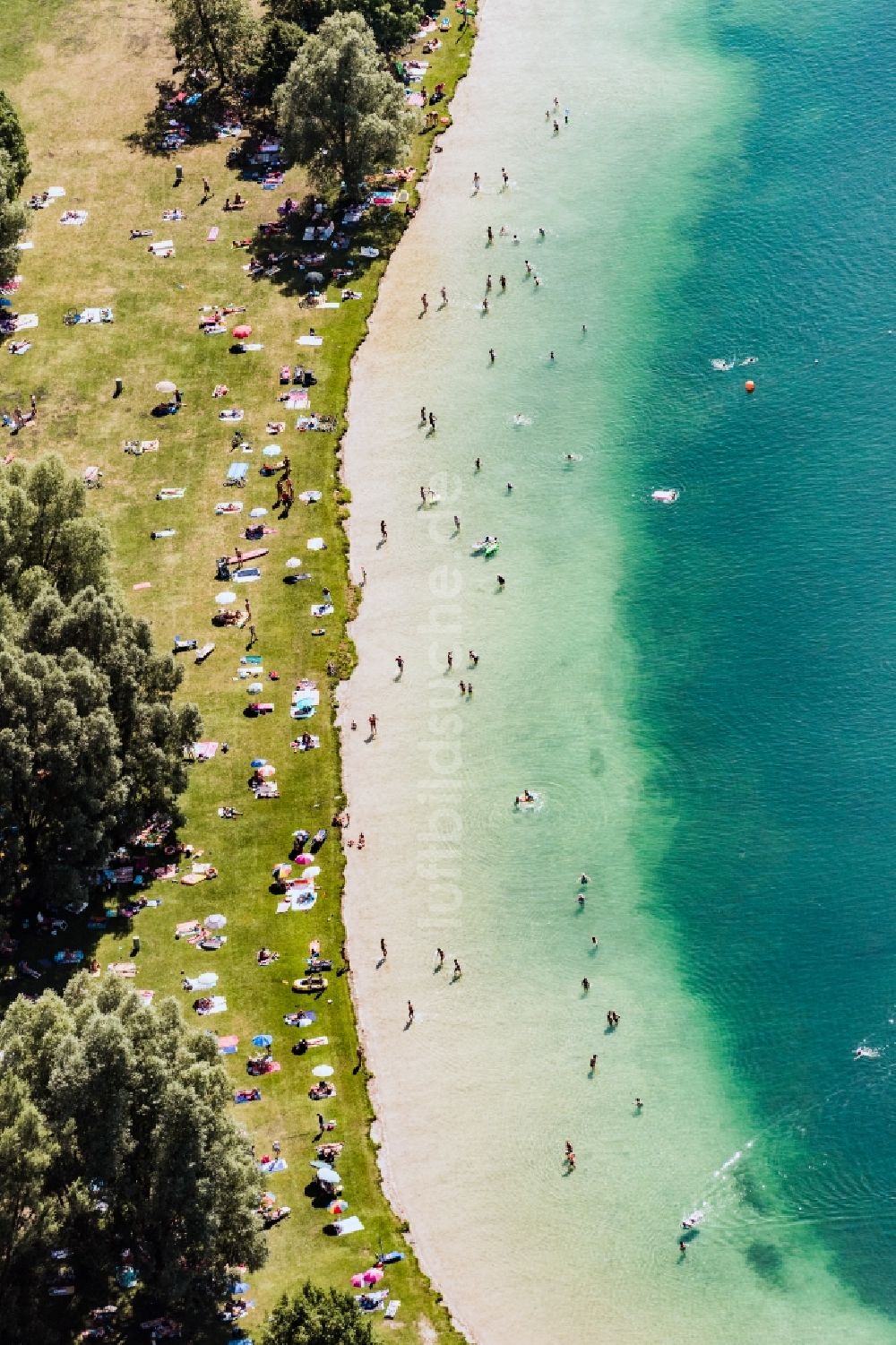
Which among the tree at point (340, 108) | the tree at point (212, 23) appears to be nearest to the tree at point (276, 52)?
the tree at point (212, 23)

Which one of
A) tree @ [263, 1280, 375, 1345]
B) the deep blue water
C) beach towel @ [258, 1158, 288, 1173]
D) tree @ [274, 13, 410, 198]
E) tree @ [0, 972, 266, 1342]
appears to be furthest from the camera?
tree @ [274, 13, 410, 198]

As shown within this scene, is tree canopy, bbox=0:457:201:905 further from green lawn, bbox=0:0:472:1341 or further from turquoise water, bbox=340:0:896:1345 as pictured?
turquoise water, bbox=340:0:896:1345

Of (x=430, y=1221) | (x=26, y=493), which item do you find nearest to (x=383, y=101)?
(x=26, y=493)

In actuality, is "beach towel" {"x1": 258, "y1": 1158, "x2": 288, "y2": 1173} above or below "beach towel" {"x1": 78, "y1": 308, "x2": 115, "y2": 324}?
below

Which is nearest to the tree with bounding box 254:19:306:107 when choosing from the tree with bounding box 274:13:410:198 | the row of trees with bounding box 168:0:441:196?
the row of trees with bounding box 168:0:441:196

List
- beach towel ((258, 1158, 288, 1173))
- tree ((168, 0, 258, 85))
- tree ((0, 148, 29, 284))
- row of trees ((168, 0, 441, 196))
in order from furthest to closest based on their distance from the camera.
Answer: tree ((168, 0, 258, 85)) → row of trees ((168, 0, 441, 196)) → tree ((0, 148, 29, 284)) → beach towel ((258, 1158, 288, 1173))

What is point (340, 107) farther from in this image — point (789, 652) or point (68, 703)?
point (68, 703)

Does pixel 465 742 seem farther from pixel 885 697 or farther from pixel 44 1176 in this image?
pixel 44 1176

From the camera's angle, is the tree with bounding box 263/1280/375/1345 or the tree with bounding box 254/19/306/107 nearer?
the tree with bounding box 263/1280/375/1345
